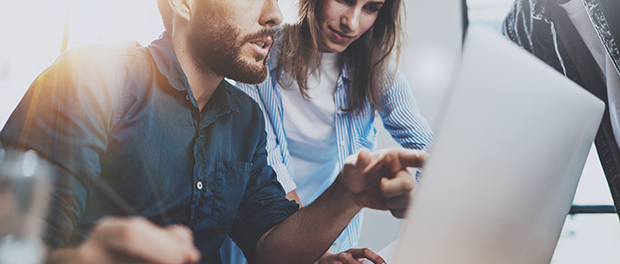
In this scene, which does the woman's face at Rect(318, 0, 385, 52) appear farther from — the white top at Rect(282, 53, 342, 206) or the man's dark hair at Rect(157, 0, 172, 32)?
the man's dark hair at Rect(157, 0, 172, 32)

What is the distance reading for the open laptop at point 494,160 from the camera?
24cm

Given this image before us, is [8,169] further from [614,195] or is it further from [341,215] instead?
[614,195]

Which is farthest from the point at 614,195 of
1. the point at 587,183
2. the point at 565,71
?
the point at 587,183

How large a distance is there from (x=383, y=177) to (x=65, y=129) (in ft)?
1.49

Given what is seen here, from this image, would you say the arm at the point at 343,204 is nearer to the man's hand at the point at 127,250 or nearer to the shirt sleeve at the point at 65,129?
the man's hand at the point at 127,250

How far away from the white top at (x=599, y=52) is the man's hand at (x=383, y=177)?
0.65 meters

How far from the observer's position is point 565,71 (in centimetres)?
86

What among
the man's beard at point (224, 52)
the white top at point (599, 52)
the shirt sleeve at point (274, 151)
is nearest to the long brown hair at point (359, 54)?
the shirt sleeve at point (274, 151)

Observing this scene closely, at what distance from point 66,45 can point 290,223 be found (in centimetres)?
63

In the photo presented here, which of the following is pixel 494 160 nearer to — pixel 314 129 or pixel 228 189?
pixel 228 189

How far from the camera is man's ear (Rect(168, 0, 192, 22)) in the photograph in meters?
0.74

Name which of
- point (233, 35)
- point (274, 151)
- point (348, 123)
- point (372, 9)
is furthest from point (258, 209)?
point (372, 9)

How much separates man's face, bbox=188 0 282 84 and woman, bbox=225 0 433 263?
0.18 metres

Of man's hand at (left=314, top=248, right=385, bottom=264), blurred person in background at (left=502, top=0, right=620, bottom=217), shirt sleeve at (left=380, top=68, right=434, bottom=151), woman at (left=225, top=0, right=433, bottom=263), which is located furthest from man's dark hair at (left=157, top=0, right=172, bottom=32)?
blurred person in background at (left=502, top=0, right=620, bottom=217)
